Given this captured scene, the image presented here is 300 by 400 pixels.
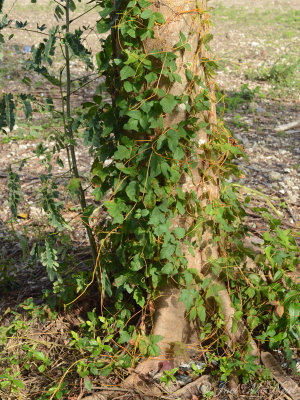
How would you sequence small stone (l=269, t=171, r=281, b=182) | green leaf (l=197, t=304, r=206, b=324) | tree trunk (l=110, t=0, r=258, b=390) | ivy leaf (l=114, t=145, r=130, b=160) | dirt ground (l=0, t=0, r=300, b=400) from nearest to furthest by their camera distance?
tree trunk (l=110, t=0, r=258, b=390) → ivy leaf (l=114, t=145, r=130, b=160) → green leaf (l=197, t=304, r=206, b=324) → dirt ground (l=0, t=0, r=300, b=400) → small stone (l=269, t=171, r=281, b=182)

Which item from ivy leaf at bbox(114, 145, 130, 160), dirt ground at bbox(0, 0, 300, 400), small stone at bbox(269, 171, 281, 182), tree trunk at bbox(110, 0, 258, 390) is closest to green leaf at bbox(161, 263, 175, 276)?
tree trunk at bbox(110, 0, 258, 390)

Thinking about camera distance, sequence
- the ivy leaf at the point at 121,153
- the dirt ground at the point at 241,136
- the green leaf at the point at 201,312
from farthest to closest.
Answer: the dirt ground at the point at 241,136 → the green leaf at the point at 201,312 → the ivy leaf at the point at 121,153

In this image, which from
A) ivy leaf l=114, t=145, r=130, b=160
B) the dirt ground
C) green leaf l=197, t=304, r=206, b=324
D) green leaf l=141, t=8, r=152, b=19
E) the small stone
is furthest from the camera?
the small stone

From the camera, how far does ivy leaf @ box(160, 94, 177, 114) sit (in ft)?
6.57

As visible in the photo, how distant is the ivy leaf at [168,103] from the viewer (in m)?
2.00

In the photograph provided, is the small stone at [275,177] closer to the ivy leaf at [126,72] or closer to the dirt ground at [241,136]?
the dirt ground at [241,136]

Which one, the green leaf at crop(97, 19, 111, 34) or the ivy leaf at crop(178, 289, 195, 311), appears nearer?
the green leaf at crop(97, 19, 111, 34)

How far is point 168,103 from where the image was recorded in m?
2.01

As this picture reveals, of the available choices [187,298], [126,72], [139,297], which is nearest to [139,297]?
[139,297]

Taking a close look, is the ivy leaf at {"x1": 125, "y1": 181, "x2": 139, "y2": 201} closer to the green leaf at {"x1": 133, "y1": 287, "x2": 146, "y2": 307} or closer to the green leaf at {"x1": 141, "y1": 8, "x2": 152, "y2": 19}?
the green leaf at {"x1": 133, "y1": 287, "x2": 146, "y2": 307}

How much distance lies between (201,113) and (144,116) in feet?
1.08

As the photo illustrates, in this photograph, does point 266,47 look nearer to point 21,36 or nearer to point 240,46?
point 240,46

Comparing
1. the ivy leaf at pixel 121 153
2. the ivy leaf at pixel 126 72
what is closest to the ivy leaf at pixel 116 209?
the ivy leaf at pixel 121 153

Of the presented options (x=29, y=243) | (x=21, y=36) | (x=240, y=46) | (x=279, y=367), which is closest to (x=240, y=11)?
(x=240, y=46)
